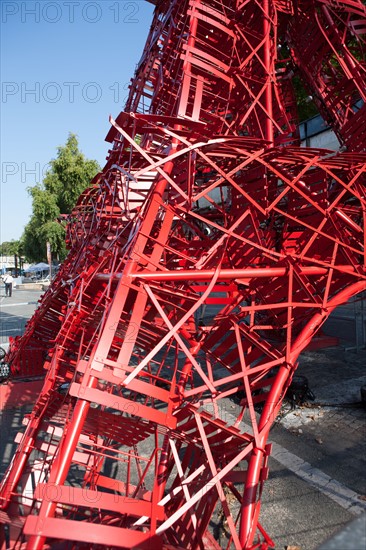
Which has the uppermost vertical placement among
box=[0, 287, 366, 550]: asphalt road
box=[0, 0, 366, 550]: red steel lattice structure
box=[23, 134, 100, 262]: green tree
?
box=[23, 134, 100, 262]: green tree

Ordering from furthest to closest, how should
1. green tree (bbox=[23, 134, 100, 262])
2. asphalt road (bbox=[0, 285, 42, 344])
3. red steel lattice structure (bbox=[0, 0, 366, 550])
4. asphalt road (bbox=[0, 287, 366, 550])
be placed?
1. green tree (bbox=[23, 134, 100, 262])
2. asphalt road (bbox=[0, 285, 42, 344])
3. asphalt road (bbox=[0, 287, 366, 550])
4. red steel lattice structure (bbox=[0, 0, 366, 550])

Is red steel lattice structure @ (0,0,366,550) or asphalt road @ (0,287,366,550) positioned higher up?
red steel lattice structure @ (0,0,366,550)

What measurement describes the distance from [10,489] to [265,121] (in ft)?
24.0

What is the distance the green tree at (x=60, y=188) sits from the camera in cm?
4094

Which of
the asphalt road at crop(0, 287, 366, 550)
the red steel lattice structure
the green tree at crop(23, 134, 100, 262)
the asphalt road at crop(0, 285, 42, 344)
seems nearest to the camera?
A: the red steel lattice structure

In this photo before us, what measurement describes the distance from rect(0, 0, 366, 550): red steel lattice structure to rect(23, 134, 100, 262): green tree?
32.8m

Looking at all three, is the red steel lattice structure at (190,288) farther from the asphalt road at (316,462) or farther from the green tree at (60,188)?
the green tree at (60,188)

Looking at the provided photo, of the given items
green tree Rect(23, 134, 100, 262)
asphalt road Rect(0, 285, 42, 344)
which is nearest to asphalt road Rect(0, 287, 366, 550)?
asphalt road Rect(0, 285, 42, 344)

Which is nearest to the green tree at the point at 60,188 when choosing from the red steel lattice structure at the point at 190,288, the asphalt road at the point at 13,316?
the asphalt road at the point at 13,316

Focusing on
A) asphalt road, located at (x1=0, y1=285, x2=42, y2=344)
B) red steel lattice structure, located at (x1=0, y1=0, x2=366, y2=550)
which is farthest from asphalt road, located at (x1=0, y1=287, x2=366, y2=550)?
asphalt road, located at (x1=0, y1=285, x2=42, y2=344)

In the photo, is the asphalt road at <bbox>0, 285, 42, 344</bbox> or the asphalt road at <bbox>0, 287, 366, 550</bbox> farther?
the asphalt road at <bbox>0, 285, 42, 344</bbox>

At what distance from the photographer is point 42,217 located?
4194 cm

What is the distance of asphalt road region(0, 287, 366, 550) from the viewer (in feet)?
17.8

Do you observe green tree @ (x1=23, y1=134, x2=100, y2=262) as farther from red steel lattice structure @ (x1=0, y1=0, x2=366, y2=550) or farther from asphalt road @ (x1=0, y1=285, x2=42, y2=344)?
red steel lattice structure @ (x1=0, y1=0, x2=366, y2=550)
